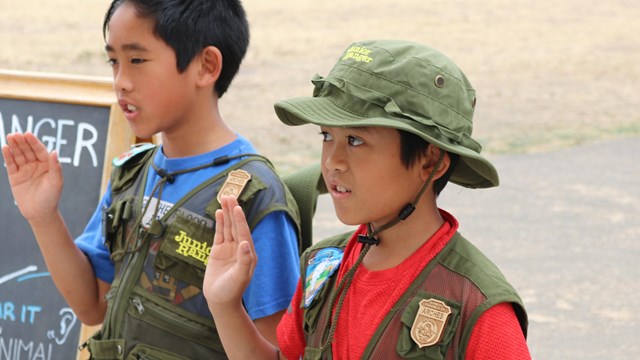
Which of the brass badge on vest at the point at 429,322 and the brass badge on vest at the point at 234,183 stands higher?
the brass badge on vest at the point at 429,322

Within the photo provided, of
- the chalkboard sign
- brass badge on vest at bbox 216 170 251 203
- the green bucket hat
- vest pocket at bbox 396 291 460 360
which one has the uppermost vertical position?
the green bucket hat

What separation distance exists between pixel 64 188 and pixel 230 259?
174 cm

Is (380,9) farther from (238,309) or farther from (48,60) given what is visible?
(238,309)

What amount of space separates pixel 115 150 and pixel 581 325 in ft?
10.1

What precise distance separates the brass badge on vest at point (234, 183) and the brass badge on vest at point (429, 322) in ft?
2.55

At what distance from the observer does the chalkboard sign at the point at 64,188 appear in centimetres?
396

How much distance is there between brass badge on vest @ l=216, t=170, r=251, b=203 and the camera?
9.39ft

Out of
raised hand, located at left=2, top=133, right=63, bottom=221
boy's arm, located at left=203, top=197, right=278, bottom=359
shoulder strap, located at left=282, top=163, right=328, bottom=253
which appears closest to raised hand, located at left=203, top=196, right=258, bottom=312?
boy's arm, located at left=203, top=197, right=278, bottom=359

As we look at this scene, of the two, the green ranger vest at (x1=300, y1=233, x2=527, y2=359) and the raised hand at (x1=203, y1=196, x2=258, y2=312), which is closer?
the green ranger vest at (x1=300, y1=233, x2=527, y2=359)

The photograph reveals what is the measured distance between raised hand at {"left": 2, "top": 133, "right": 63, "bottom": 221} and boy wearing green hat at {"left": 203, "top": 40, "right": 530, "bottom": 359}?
0.77 meters

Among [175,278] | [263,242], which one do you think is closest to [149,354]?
[175,278]

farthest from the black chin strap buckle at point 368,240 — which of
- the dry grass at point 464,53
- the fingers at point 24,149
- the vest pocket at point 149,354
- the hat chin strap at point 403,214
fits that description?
the dry grass at point 464,53

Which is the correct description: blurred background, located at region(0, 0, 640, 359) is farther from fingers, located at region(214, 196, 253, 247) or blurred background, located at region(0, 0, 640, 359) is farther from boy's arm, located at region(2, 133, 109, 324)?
fingers, located at region(214, 196, 253, 247)

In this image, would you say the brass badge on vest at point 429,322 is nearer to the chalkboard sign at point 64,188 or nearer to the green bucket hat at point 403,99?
the green bucket hat at point 403,99
